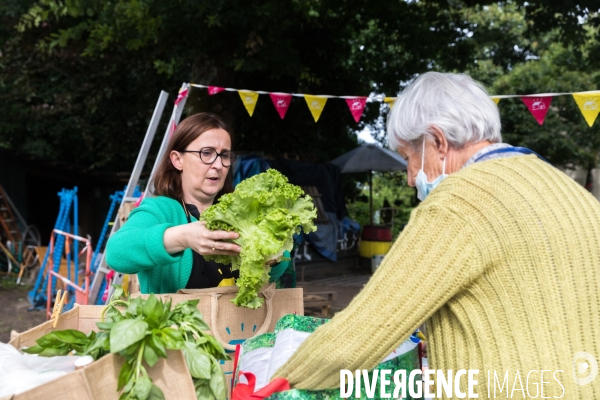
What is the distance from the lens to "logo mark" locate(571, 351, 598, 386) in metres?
1.56

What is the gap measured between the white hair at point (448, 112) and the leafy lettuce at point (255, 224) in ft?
1.83

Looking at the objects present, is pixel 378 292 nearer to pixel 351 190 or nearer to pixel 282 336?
pixel 282 336

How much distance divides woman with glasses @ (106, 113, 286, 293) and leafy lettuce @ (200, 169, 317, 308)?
0.19 feet

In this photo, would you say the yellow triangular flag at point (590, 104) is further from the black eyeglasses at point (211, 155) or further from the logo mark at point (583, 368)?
the logo mark at point (583, 368)

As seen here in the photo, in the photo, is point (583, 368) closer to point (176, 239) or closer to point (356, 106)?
point (176, 239)

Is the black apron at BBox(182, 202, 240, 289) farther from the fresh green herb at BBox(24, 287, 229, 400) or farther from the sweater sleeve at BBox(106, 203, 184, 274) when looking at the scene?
the fresh green herb at BBox(24, 287, 229, 400)

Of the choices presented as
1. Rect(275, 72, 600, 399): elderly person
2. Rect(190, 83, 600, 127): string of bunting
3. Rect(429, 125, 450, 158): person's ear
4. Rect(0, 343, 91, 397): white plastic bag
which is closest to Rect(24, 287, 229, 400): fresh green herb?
Rect(0, 343, 91, 397): white plastic bag

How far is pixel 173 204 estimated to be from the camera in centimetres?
273

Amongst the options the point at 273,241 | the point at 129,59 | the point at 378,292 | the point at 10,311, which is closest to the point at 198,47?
the point at 129,59

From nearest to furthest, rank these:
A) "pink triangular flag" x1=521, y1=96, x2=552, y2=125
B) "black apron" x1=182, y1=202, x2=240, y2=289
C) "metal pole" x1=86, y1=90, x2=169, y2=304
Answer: "black apron" x1=182, y1=202, x2=240, y2=289, "metal pole" x1=86, y1=90, x2=169, y2=304, "pink triangular flag" x1=521, y1=96, x2=552, y2=125

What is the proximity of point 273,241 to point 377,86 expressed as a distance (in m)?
12.5

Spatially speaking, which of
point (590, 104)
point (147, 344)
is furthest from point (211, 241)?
point (590, 104)

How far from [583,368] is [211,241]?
1295 mm

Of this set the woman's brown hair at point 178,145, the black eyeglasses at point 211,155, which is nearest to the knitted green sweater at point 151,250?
the woman's brown hair at point 178,145
